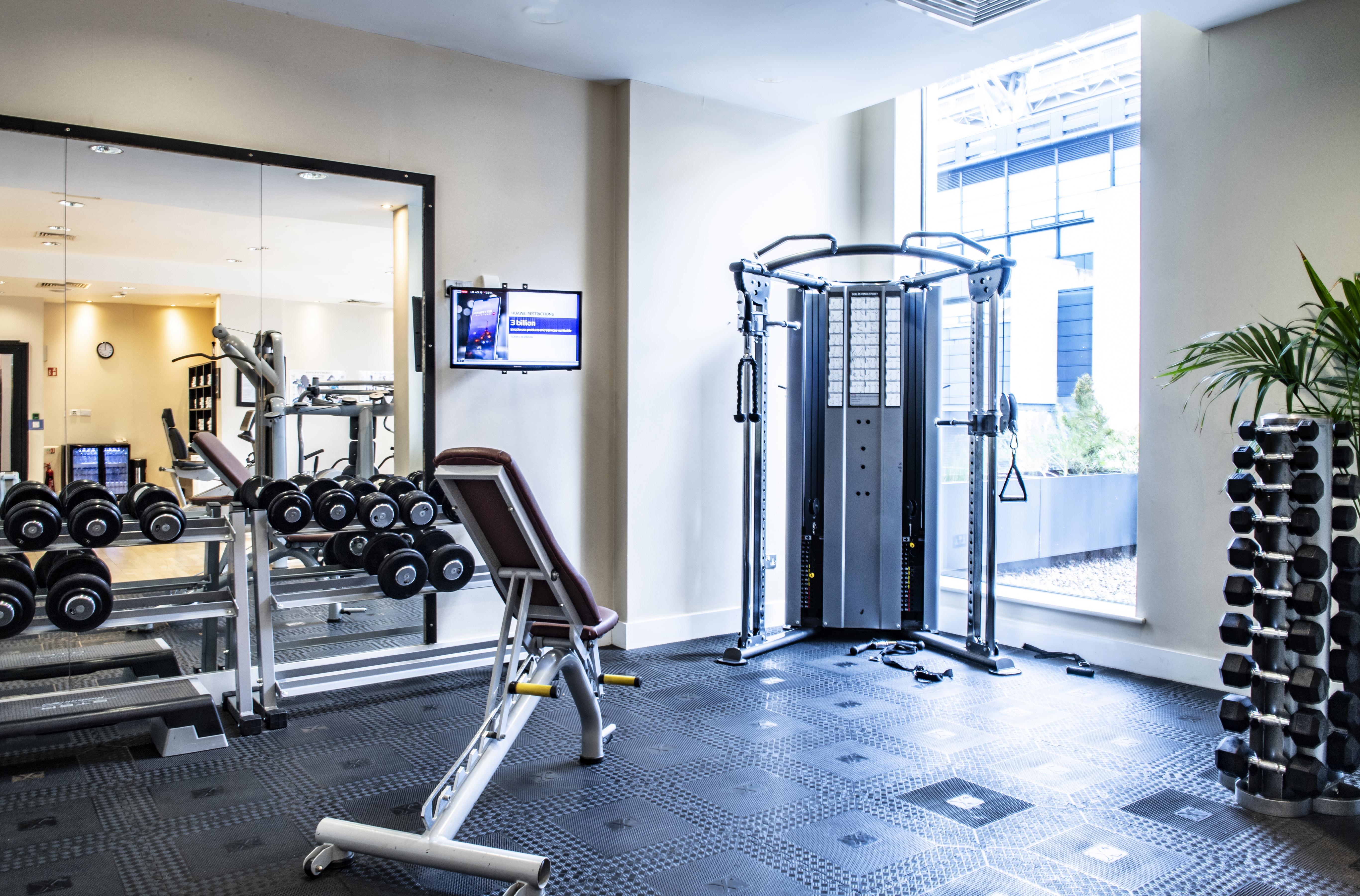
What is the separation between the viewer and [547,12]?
4.02 meters

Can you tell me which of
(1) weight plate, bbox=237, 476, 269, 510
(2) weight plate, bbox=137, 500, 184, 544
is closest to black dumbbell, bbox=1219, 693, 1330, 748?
(1) weight plate, bbox=237, 476, 269, 510

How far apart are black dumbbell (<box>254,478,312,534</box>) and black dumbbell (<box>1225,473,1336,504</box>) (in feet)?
10.7

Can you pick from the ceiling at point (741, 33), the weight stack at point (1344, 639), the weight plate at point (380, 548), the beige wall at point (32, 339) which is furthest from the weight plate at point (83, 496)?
the weight stack at point (1344, 639)

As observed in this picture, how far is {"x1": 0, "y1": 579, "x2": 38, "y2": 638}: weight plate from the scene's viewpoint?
297 cm

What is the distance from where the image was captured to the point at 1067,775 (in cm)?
309

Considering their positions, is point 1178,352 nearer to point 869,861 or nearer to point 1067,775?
point 1067,775

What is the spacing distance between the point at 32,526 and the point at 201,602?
640 millimetres

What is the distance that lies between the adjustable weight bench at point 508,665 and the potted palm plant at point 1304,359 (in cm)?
222

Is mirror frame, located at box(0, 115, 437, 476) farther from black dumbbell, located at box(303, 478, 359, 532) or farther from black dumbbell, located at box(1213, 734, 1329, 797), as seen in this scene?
black dumbbell, located at box(1213, 734, 1329, 797)

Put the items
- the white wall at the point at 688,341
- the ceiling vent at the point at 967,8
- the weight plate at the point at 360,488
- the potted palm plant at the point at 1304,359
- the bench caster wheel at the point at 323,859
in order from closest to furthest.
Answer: the bench caster wheel at the point at 323,859 < the potted palm plant at the point at 1304,359 < the ceiling vent at the point at 967,8 < the weight plate at the point at 360,488 < the white wall at the point at 688,341

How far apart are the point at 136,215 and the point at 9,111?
0.54m

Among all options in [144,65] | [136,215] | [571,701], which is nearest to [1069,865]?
[571,701]

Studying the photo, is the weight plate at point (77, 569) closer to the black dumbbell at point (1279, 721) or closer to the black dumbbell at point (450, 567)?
the black dumbbell at point (450, 567)

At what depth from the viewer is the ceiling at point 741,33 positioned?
395 cm
